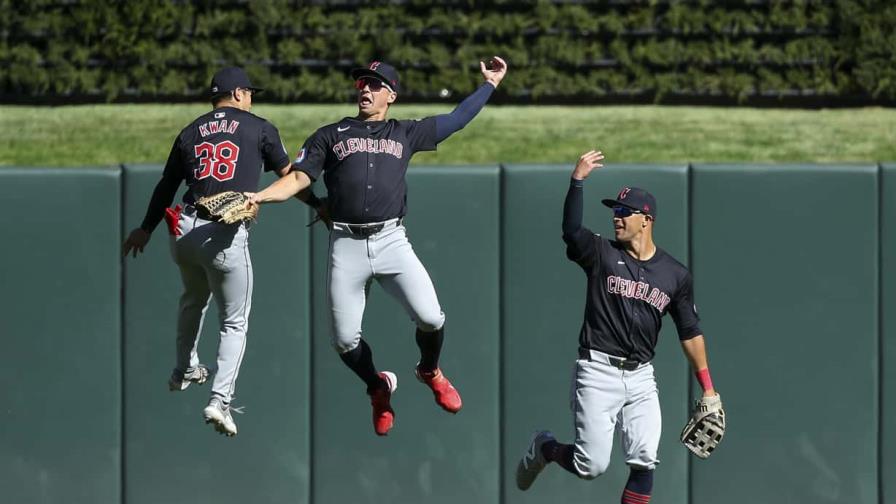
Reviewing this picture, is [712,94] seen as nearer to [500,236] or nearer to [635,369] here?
[500,236]

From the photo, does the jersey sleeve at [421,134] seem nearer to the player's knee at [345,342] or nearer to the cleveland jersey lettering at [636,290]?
the player's knee at [345,342]

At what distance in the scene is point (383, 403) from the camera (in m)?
10.1

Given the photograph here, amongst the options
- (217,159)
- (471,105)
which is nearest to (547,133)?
(471,105)

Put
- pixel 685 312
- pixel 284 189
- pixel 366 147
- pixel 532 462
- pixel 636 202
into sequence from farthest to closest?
pixel 532 462 → pixel 685 312 → pixel 636 202 → pixel 366 147 → pixel 284 189

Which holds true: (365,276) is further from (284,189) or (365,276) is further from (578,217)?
(578,217)

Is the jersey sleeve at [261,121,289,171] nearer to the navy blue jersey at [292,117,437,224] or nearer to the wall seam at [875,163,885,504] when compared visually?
the navy blue jersey at [292,117,437,224]

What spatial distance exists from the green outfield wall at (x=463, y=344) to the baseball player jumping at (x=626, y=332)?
1326 millimetres

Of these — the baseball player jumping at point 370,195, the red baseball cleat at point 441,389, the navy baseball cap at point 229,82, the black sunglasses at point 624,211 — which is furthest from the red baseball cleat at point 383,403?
the navy baseball cap at point 229,82

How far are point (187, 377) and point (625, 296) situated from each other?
8.95ft

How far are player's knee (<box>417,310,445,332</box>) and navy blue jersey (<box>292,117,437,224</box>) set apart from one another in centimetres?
60

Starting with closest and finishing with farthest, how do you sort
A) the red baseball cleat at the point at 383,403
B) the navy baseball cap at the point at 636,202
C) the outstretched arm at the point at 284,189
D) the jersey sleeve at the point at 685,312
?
the outstretched arm at the point at 284,189, the navy baseball cap at the point at 636,202, the jersey sleeve at the point at 685,312, the red baseball cleat at the point at 383,403

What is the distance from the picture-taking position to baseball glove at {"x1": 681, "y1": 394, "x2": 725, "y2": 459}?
995cm

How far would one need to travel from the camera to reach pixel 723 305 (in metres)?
11.2

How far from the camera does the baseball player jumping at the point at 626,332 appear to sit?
9.70 metres
